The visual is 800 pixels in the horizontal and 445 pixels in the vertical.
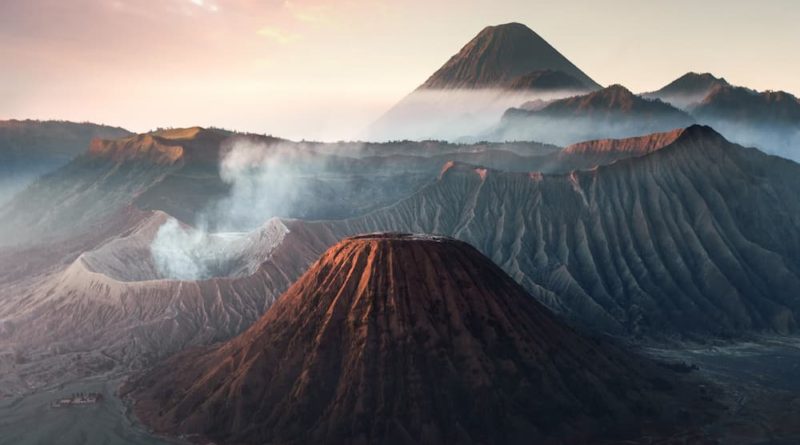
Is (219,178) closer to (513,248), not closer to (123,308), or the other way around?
(123,308)

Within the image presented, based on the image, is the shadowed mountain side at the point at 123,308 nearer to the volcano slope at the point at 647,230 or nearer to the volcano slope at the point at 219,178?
the volcano slope at the point at 647,230

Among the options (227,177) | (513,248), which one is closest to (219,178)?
(227,177)

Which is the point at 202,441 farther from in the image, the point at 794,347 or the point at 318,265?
the point at 794,347

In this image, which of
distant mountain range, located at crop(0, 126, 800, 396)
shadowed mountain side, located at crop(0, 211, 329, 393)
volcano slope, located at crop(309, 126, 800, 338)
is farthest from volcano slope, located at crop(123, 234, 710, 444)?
volcano slope, located at crop(309, 126, 800, 338)

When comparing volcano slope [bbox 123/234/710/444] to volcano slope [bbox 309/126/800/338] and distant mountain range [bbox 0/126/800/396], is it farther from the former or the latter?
volcano slope [bbox 309/126/800/338]

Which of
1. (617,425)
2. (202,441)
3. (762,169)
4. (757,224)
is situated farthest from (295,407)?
(762,169)

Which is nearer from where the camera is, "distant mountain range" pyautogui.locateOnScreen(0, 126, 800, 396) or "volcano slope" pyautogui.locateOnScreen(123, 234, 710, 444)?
"volcano slope" pyautogui.locateOnScreen(123, 234, 710, 444)
